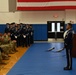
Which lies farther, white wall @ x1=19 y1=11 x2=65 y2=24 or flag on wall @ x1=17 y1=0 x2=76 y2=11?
white wall @ x1=19 y1=11 x2=65 y2=24

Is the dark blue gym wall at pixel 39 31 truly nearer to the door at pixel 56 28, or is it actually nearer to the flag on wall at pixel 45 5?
the door at pixel 56 28

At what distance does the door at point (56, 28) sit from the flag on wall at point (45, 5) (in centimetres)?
189

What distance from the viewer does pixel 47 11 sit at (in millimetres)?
24766

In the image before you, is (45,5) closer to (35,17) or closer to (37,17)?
(37,17)

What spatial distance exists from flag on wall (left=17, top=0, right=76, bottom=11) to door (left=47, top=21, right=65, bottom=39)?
1.89 metres

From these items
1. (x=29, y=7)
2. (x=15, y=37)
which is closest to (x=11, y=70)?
(x=15, y=37)

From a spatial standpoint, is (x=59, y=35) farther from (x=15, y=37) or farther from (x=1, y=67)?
(x=1, y=67)

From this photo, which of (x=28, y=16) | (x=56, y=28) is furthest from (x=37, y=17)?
(x=56, y=28)

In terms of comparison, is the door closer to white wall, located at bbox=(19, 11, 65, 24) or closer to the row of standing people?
white wall, located at bbox=(19, 11, 65, 24)

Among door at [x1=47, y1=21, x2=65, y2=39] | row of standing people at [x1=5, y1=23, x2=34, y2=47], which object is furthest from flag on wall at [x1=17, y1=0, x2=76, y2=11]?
row of standing people at [x1=5, y1=23, x2=34, y2=47]

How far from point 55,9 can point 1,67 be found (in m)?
13.3

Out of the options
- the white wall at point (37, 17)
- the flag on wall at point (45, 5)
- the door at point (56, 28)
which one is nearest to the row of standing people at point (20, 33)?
the flag on wall at point (45, 5)

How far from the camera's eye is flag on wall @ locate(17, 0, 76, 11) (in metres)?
23.7

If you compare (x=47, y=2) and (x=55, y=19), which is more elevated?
(x=47, y=2)
